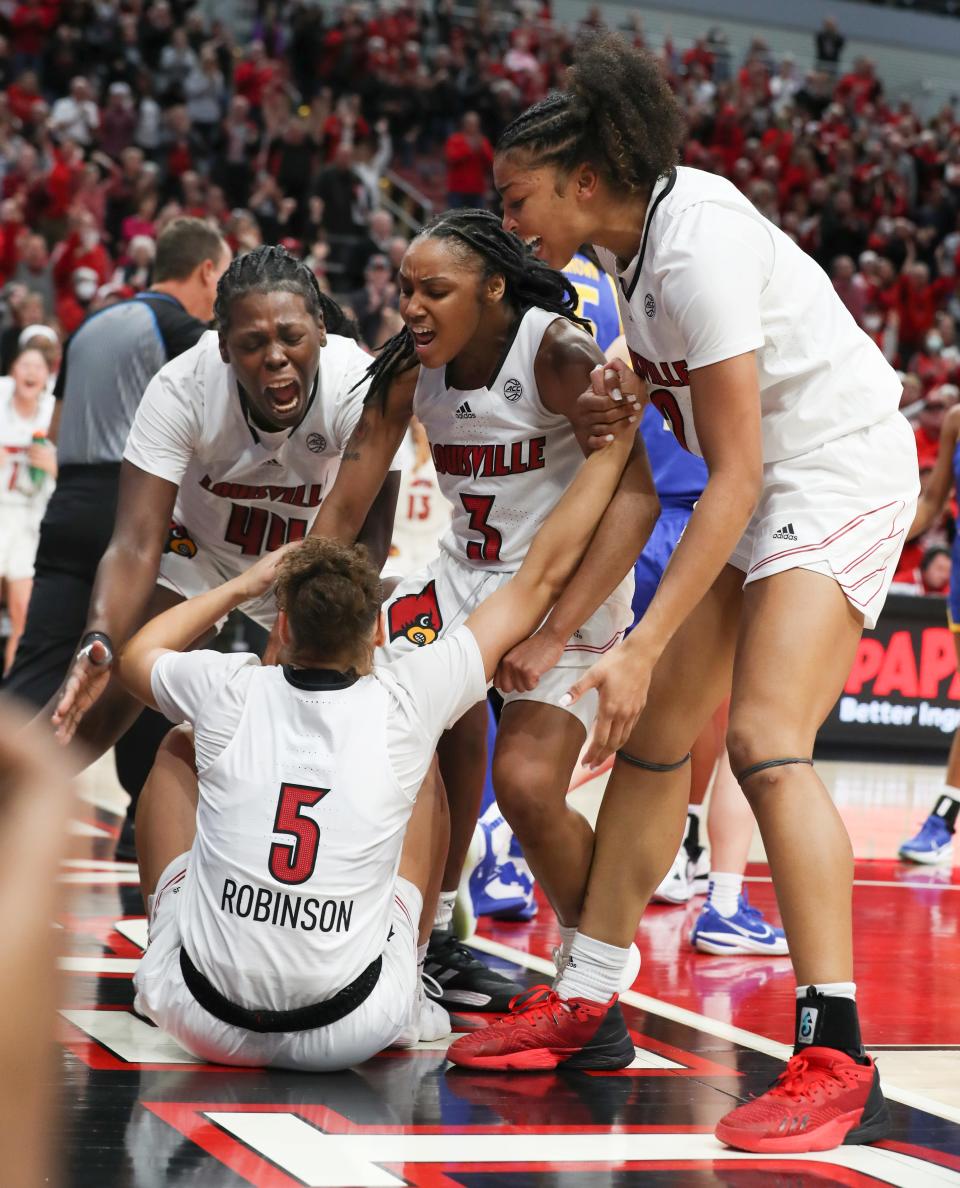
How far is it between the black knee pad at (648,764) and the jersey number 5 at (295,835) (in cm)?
66

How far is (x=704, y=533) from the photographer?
2891mm

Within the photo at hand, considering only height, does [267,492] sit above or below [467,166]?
below

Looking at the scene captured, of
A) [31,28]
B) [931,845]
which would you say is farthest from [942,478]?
[31,28]

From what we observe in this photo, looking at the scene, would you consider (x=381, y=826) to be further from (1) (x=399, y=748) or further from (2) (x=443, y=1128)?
(2) (x=443, y=1128)

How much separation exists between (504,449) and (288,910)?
116 centimetres

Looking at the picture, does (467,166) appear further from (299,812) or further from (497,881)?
(299,812)

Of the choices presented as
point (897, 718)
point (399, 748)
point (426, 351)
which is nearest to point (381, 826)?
point (399, 748)

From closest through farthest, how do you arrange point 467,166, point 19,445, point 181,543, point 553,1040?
1. point 553,1040
2. point 181,543
3. point 19,445
4. point 467,166

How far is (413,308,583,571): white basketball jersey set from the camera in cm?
353

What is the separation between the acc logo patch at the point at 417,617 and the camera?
364 centimetres

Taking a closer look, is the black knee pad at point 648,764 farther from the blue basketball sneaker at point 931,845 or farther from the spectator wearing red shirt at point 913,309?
the spectator wearing red shirt at point 913,309

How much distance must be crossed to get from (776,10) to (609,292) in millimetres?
19322

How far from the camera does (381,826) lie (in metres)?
3.04

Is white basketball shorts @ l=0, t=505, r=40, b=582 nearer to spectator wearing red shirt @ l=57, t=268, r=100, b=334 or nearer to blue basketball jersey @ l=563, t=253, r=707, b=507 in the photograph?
spectator wearing red shirt @ l=57, t=268, r=100, b=334
